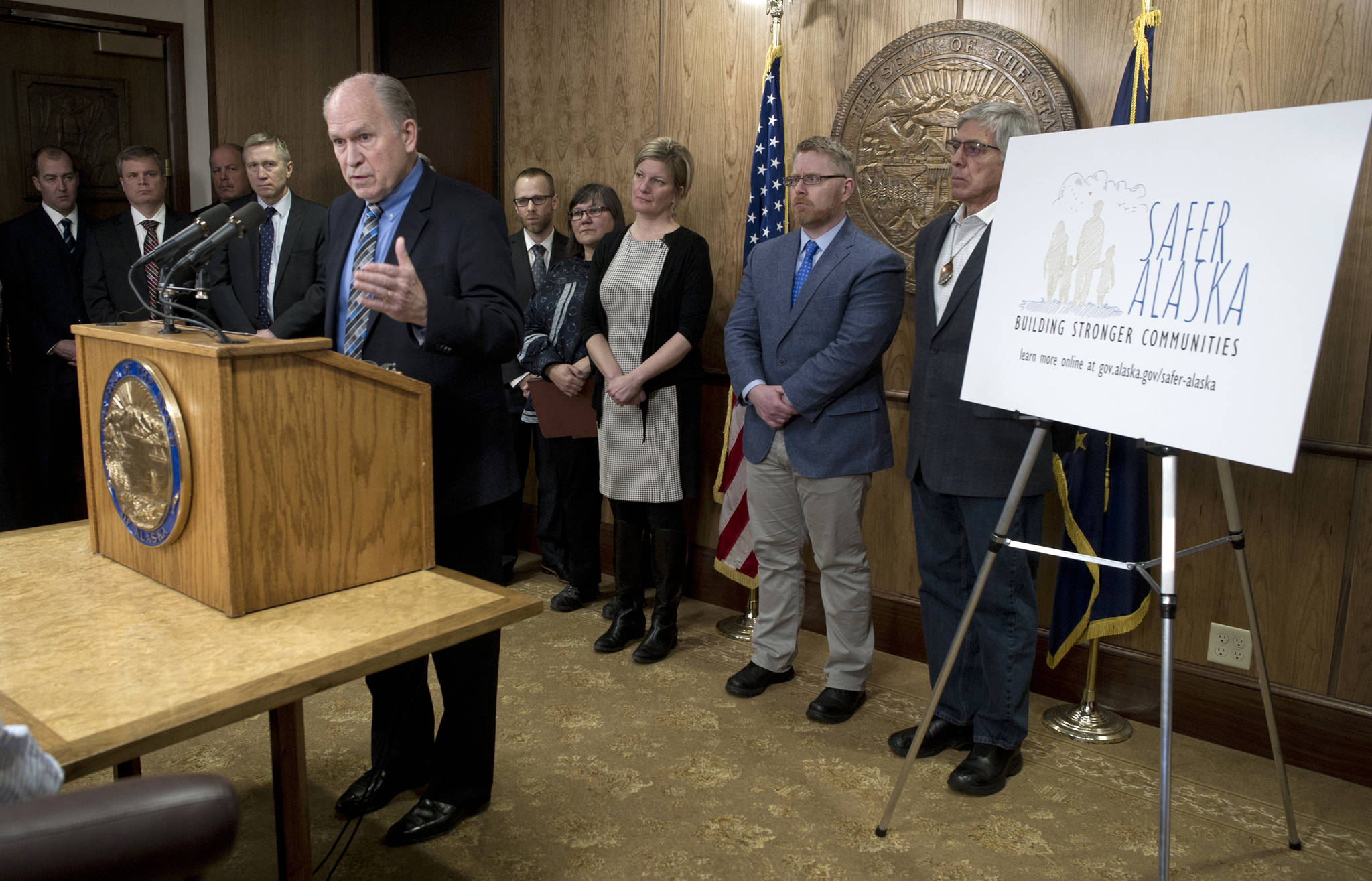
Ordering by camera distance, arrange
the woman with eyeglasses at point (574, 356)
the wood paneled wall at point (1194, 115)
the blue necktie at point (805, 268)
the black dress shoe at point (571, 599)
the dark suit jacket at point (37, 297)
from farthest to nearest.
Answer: the dark suit jacket at point (37, 297), the black dress shoe at point (571, 599), the woman with eyeglasses at point (574, 356), the blue necktie at point (805, 268), the wood paneled wall at point (1194, 115)

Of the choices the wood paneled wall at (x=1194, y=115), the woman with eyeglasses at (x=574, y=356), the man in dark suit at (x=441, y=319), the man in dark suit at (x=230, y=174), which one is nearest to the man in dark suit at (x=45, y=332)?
the man in dark suit at (x=230, y=174)

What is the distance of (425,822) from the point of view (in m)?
2.27

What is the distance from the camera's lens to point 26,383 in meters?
4.32

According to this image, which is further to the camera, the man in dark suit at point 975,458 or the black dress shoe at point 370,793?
the man in dark suit at point 975,458

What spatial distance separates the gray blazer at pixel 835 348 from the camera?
2842mm

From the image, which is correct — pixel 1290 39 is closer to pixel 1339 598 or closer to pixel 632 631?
pixel 1339 598

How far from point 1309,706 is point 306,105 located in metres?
5.20

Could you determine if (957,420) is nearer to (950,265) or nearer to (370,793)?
(950,265)

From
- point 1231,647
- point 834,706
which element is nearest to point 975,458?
point 834,706

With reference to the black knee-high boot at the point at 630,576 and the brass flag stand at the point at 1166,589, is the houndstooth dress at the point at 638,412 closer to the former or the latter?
the black knee-high boot at the point at 630,576

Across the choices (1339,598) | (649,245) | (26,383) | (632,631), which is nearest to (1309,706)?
(1339,598)

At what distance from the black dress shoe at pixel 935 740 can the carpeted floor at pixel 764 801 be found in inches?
1.8

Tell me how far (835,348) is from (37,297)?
11.5 ft

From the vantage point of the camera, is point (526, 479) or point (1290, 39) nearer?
point (1290, 39)
